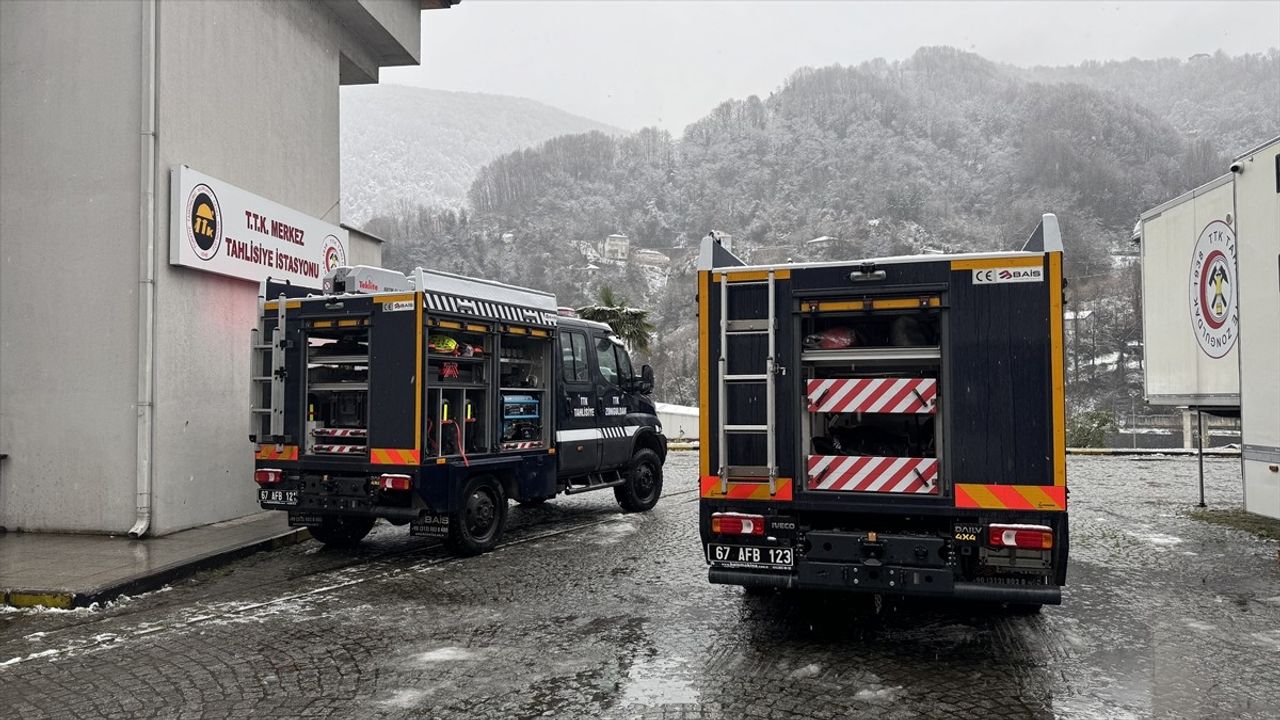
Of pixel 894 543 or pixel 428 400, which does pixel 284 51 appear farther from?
pixel 894 543

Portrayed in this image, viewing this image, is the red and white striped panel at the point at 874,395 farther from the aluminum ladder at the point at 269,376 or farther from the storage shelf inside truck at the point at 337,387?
the aluminum ladder at the point at 269,376

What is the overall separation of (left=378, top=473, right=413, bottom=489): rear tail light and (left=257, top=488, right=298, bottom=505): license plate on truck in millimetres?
1005

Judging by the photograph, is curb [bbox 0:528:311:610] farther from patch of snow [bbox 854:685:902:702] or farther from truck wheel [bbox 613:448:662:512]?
patch of snow [bbox 854:685:902:702]

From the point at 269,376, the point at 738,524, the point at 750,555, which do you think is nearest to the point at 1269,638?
the point at 750,555

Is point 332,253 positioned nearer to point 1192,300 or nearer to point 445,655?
point 445,655

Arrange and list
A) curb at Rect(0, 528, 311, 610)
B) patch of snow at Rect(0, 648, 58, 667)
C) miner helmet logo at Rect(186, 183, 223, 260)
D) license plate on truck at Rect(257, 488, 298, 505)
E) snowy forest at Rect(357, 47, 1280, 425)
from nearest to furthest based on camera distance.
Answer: patch of snow at Rect(0, 648, 58, 667) < curb at Rect(0, 528, 311, 610) < license plate on truck at Rect(257, 488, 298, 505) < miner helmet logo at Rect(186, 183, 223, 260) < snowy forest at Rect(357, 47, 1280, 425)

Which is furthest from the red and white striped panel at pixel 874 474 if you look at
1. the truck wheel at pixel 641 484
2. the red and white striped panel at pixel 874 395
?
the truck wheel at pixel 641 484

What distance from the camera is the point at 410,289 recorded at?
8.72 meters

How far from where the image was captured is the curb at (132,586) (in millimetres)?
7035

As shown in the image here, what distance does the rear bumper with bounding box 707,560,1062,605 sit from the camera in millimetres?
5430

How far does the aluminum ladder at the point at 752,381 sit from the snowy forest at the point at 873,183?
65.2 m

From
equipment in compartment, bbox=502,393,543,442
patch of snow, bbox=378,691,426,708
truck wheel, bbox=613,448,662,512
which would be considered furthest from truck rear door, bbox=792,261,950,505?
truck wheel, bbox=613,448,662,512

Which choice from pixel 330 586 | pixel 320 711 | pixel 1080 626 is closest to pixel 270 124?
pixel 330 586

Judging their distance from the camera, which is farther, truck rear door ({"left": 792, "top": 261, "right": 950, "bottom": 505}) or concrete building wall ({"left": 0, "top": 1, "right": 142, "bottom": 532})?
concrete building wall ({"left": 0, "top": 1, "right": 142, "bottom": 532})
